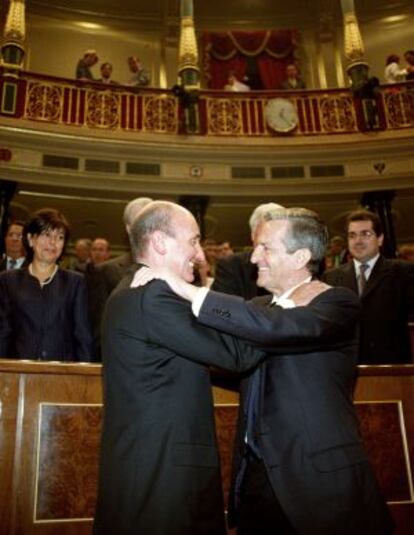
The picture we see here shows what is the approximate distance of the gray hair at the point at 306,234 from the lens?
1658 millimetres

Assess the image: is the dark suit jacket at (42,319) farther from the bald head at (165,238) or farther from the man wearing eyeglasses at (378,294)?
the man wearing eyeglasses at (378,294)

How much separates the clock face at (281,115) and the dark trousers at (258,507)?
315 inches

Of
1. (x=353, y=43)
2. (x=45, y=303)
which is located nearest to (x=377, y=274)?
(x=45, y=303)

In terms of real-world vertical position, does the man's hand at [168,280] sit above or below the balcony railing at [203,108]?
below

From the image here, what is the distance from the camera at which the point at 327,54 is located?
38.6ft

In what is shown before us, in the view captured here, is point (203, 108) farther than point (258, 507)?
Yes

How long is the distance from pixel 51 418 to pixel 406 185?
7.76 m

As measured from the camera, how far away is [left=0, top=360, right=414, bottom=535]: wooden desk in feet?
6.33

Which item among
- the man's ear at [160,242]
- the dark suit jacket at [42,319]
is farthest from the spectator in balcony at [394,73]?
the man's ear at [160,242]

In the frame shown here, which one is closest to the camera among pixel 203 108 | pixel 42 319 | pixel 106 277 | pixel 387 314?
pixel 42 319

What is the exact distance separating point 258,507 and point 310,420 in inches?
11.9

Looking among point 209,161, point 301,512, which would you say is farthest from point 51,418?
point 209,161

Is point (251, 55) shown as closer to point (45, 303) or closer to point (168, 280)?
point (45, 303)

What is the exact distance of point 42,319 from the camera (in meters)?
2.72
